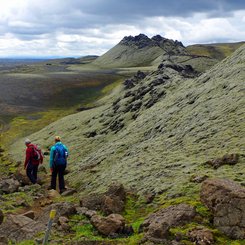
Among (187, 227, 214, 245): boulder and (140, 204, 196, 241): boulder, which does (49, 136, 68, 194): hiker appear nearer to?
(140, 204, 196, 241): boulder

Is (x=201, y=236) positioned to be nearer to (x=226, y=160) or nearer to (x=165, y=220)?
(x=165, y=220)

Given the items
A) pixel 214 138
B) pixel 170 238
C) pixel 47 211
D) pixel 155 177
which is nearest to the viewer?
pixel 170 238

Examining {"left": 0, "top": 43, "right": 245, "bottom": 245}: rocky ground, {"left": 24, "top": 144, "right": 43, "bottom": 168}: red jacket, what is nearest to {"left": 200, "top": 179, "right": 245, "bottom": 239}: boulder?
{"left": 0, "top": 43, "right": 245, "bottom": 245}: rocky ground

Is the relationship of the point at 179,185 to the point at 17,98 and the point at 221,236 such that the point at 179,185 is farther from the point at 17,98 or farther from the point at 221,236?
the point at 17,98

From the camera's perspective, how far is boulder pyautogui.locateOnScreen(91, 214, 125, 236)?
15.3m

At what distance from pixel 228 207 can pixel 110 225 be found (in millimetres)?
4896

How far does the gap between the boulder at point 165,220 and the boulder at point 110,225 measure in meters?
0.90

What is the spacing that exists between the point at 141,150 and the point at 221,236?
16.0m

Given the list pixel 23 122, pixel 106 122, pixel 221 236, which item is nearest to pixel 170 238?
pixel 221 236

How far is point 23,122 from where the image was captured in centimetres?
8156

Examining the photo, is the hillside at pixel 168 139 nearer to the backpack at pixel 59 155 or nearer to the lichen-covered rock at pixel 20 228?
the backpack at pixel 59 155

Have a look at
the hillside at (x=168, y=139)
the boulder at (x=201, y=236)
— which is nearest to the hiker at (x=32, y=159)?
the hillside at (x=168, y=139)

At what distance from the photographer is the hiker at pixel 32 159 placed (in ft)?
93.6

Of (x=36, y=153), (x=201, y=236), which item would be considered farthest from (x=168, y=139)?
(x=201, y=236)
